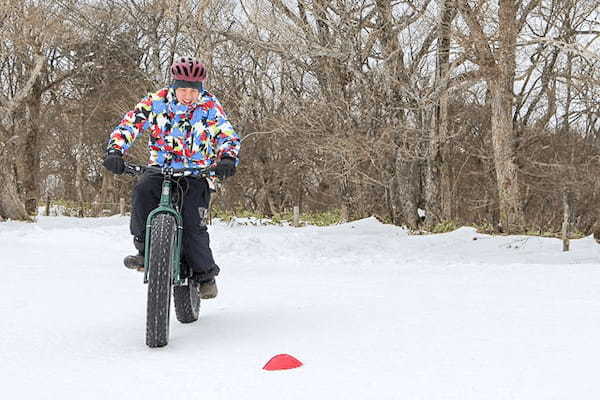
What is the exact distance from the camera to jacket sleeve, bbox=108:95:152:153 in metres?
4.51

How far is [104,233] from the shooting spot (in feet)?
44.6

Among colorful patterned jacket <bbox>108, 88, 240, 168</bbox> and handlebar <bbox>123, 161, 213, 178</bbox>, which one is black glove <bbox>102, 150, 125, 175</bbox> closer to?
handlebar <bbox>123, 161, 213, 178</bbox>

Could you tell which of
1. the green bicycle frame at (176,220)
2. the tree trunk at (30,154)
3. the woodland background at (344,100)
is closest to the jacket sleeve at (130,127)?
the green bicycle frame at (176,220)

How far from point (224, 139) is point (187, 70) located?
53cm

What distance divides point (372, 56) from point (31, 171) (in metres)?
15.2

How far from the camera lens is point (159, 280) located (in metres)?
4.03

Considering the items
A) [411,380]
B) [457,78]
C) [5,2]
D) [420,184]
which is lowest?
[411,380]

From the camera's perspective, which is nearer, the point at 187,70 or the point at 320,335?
the point at 320,335

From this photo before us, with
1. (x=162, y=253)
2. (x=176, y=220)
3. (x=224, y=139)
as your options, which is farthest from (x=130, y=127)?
(x=162, y=253)

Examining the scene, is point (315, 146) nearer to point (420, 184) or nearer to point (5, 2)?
point (420, 184)

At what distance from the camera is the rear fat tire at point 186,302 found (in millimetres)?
4930

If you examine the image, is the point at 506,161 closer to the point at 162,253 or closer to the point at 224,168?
the point at 224,168

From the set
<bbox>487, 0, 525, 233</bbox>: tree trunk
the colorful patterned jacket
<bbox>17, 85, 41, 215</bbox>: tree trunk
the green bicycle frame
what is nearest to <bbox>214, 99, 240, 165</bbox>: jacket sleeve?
the colorful patterned jacket

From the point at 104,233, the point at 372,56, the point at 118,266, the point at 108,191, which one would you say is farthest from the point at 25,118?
the point at 118,266
